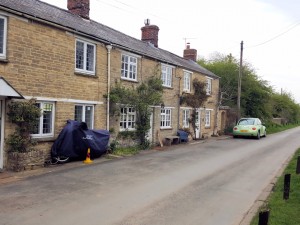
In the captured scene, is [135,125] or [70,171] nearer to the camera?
[70,171]

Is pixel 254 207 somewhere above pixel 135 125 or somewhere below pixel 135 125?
below

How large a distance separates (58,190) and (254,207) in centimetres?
490

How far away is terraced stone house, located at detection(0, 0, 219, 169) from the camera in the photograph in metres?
10.6

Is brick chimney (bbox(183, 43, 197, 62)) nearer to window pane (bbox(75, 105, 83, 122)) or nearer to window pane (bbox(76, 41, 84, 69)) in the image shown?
window pane (bbox(76, 41, 84, 69))

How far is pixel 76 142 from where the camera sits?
12.5 m

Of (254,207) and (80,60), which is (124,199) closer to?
(254,207)

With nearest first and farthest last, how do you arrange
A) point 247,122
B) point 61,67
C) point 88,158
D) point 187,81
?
point 88,158 → point 61,67 → point 187,81 → point 247,122

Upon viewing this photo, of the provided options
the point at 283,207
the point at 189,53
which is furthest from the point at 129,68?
the point at 189,53

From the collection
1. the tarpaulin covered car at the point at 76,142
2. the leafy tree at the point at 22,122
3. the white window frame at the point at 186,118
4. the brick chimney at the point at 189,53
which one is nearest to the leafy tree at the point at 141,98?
the tarpaulin covered car at the point at 76,142

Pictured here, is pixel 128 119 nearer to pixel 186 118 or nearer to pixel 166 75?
pixel 166 75

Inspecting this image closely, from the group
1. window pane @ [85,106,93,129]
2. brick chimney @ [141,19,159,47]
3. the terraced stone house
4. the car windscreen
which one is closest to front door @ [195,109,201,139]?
the car windscreen

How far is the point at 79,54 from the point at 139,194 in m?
8.03

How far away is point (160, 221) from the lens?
6121 mm

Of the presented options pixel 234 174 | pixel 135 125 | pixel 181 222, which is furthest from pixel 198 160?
pixel 181 222
